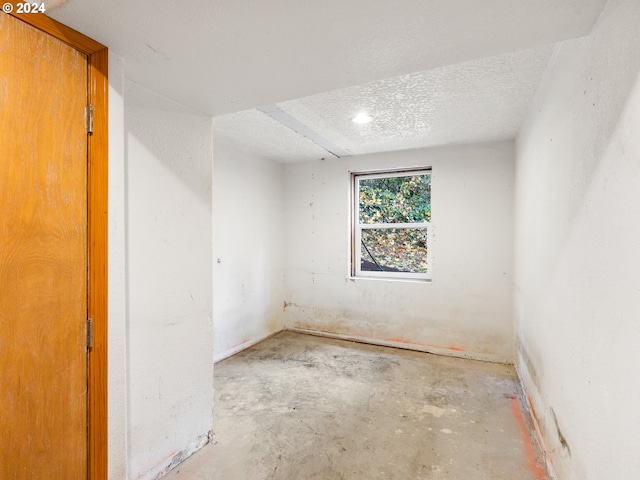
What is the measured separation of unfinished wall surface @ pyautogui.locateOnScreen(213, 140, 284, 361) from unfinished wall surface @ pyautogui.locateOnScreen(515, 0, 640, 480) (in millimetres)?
2835

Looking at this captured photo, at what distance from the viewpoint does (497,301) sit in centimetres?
344

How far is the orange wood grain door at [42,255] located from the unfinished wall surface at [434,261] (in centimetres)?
314

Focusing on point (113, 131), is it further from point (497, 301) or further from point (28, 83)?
point (497, 301)

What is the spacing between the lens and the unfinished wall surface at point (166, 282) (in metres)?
1.63

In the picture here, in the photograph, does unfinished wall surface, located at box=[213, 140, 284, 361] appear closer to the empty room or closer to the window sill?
the empty room

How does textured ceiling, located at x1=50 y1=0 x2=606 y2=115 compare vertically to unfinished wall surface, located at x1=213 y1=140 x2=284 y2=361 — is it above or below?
above

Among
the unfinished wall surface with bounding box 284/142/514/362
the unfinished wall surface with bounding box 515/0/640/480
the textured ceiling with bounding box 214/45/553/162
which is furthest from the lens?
the unfinished wall surface with bounding box 284/142/514/362

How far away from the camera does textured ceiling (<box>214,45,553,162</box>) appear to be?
2016 mm

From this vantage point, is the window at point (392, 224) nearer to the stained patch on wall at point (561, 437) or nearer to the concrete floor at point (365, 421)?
the concrete floor at point (365, 421)

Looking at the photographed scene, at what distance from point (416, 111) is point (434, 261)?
5.81 ft

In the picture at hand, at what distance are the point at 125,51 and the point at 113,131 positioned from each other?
0.34 m

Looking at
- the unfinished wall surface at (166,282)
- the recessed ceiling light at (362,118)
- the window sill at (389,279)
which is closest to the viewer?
the unfinished wall surface at (166,282)

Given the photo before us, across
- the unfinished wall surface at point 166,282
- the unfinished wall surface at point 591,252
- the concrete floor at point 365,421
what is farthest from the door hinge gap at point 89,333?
the unfinished wall surface at point 591,252

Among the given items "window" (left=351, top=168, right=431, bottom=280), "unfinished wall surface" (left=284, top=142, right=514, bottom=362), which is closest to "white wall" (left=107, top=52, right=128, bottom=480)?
"unfinished wall surface" (left=284, top=142, right=514, bottom=362)
